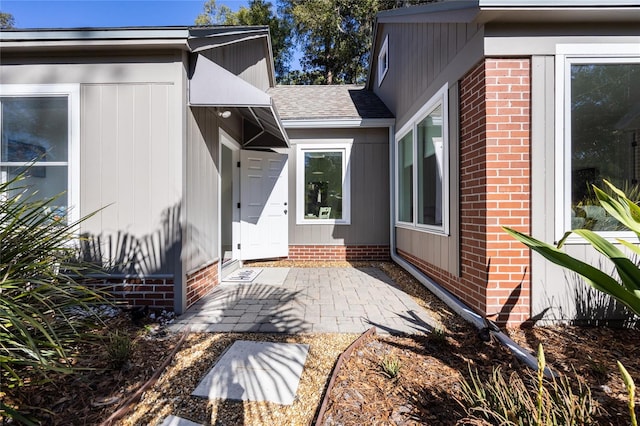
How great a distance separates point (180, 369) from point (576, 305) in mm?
3622

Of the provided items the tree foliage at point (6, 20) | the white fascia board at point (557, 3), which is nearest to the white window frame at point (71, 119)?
the white fascia board at point (557, 3)

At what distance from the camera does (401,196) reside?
586cm

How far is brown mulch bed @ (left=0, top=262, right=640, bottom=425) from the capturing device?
176 centimetres

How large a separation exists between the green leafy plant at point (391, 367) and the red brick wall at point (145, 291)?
95.7 inches

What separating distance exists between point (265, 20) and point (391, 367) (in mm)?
19211

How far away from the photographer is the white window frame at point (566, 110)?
284 cm

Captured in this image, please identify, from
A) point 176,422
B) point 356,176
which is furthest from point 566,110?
point 176,422

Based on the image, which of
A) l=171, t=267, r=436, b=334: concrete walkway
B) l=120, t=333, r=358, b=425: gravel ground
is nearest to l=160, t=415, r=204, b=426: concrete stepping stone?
l=120, t=333, r=358, b=425: gravel ground

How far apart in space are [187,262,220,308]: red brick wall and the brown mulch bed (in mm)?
724

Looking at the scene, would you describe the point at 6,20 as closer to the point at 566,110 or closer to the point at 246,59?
the point at 246,59

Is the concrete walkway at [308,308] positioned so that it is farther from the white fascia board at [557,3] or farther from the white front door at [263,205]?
the white fascia board at [557,3]

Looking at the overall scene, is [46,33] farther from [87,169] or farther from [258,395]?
[258,395]

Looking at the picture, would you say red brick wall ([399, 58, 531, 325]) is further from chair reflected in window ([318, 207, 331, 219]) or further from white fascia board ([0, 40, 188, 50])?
chair reflected in window ([318, 207, 331, 219])

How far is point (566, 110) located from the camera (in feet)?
9.40
